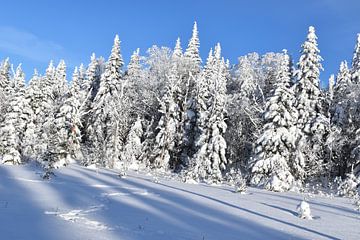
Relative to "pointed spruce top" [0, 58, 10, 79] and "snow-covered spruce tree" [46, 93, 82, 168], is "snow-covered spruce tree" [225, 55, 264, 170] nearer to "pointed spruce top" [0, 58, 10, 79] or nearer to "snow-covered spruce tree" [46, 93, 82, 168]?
"snow-covered spruce tree" [46, 93, 82, 168]

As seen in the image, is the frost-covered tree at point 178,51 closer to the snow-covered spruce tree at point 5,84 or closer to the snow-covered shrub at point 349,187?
the snow-covered spruce tree at point 5,84

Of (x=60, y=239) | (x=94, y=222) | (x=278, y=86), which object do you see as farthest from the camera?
(x=278, y=86)

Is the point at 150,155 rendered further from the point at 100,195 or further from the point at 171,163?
the point at 100,195

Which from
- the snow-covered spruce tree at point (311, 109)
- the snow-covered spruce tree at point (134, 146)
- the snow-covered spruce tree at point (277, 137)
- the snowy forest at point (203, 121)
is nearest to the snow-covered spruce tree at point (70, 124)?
the snowy forest at point (203, 121)

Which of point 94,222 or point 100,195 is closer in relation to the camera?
point 94,222

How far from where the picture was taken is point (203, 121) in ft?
153

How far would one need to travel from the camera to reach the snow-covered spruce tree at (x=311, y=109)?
4122 centimetres

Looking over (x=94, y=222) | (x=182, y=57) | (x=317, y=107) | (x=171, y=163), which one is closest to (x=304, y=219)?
(x=94, y=222)

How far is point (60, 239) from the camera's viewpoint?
8875 mm

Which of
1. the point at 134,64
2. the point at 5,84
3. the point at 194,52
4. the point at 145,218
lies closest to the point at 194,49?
the point at 194,52

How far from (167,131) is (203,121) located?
493 centimetres

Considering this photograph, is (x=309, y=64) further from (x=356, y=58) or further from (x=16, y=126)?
(x=16, y=126)

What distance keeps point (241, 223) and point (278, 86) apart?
24.6m

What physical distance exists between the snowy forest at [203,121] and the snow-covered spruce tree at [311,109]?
9cm
